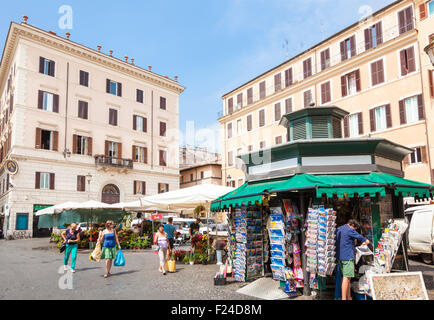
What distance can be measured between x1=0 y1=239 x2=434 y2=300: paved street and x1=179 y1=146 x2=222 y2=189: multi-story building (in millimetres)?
35437

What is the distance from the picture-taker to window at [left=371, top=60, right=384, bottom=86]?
26.4m

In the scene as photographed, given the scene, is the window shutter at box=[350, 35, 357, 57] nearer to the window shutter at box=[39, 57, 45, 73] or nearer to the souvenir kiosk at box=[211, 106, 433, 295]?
the souvenir kiosk at box=[211, 106, 433, 295]

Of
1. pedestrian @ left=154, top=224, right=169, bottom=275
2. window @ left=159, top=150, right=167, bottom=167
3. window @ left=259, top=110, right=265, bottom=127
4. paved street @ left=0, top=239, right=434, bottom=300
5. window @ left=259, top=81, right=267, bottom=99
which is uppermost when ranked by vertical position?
window @ left=259, top=81, right=267, bottom=99

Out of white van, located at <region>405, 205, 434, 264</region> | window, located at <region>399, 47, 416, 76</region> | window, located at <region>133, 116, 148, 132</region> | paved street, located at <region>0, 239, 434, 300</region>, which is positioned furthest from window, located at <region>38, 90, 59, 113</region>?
white van, located at <region>405, 205, 434, 264</region>

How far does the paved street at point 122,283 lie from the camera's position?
784 cm

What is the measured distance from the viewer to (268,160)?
8.88 m

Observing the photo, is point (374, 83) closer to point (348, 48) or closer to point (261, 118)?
point (348, 48)

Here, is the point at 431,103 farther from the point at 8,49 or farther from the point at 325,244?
the point at 8,49

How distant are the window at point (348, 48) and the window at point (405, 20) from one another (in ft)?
12.4

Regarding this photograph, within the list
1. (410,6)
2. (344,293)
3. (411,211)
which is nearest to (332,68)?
(410,6)

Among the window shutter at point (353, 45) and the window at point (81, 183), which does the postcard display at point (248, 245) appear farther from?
the window at point (81, 183)

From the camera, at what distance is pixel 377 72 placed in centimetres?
2669

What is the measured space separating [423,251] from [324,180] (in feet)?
26.0

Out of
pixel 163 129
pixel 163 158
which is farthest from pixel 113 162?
pixel 163 129
